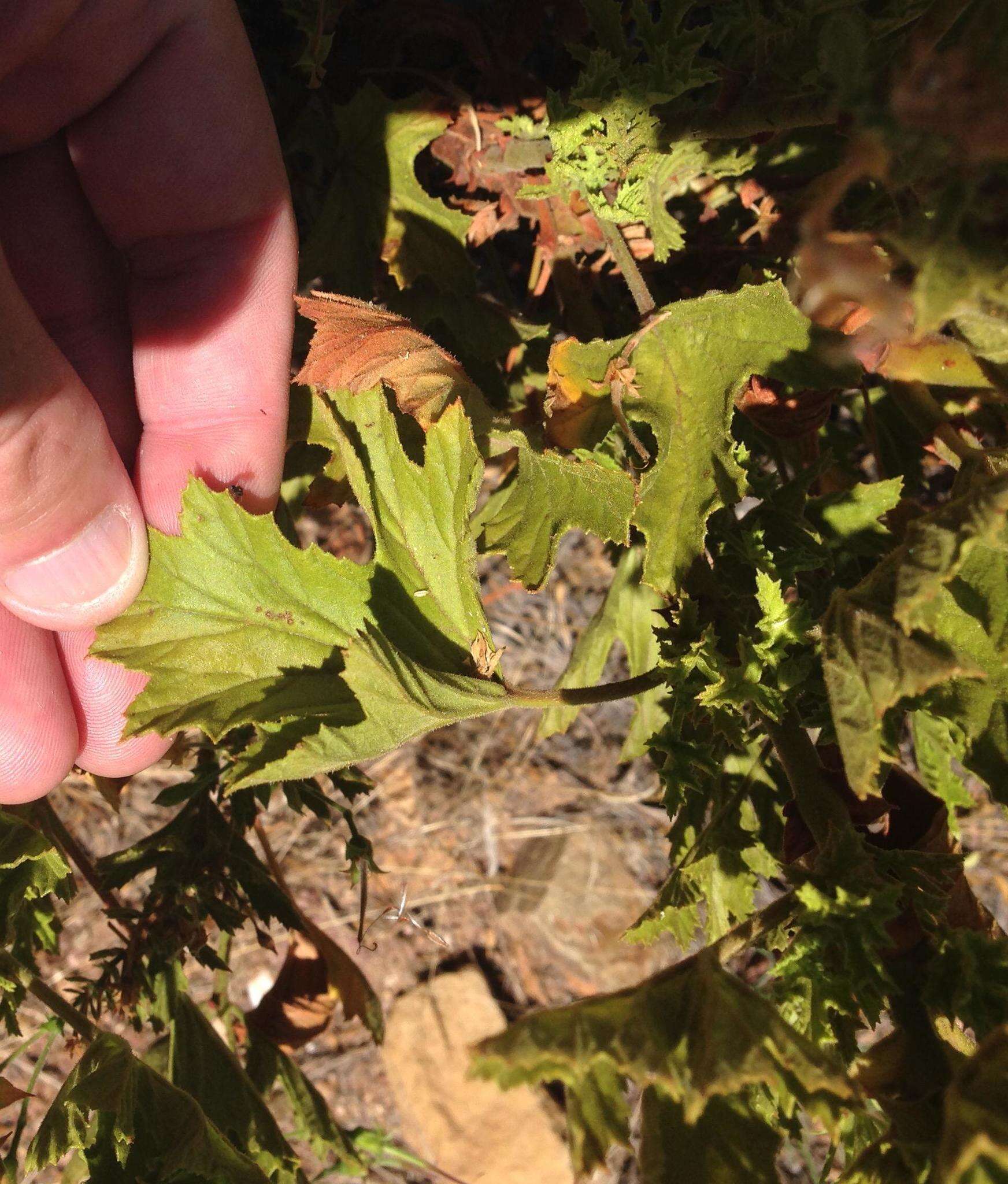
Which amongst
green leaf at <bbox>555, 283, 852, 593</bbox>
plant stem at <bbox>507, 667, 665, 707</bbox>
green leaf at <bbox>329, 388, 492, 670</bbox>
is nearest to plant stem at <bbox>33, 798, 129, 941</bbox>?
green leaf at <bbox>329, 388, 492, 670</bbox>

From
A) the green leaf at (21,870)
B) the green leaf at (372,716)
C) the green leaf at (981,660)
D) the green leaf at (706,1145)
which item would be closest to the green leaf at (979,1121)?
the green leaf at (706,1145)

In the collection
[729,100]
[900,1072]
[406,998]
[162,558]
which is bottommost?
[406,998]

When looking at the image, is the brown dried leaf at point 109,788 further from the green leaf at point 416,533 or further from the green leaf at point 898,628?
the green leaf at point 898,628

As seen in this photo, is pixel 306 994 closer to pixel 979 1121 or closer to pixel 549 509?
pixel 549 509

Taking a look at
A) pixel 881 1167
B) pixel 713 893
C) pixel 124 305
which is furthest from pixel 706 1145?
pixel 124 305

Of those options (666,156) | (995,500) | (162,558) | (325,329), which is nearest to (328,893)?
(162,558)

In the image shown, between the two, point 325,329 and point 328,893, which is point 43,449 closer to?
point 325,329

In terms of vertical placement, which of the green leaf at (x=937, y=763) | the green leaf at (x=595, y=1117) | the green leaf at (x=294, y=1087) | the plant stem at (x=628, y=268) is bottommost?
the green leaf at (x=294, y=1087)
